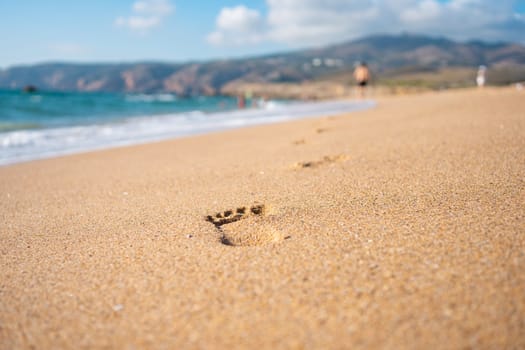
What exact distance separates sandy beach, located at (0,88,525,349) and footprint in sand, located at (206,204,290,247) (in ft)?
0.04

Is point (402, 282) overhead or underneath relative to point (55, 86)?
underneath

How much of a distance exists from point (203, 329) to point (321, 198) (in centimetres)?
128

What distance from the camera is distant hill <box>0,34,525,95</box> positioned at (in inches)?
3969

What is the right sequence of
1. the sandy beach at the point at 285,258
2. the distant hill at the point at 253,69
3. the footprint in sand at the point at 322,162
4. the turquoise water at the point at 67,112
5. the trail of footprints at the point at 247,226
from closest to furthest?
the sandy beach at the point at 285,258 → the trail of footprints at the point at 247,226 → the footprint in sand at the point at 322,162 → the turquoise water at the point at 67,112 → the distant hill at the point at 253,69

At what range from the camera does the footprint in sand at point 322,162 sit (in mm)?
3147

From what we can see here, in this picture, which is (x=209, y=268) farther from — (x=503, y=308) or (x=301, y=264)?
(x=503, y=308)

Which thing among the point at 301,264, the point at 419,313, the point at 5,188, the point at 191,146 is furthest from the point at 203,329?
the point at 191,146

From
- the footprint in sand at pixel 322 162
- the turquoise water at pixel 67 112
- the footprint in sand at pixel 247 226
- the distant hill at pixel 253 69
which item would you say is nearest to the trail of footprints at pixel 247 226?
the footprint in sand at pixel 247 226

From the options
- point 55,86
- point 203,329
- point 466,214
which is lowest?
point 203,329

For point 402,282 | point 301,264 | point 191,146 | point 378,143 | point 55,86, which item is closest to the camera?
point 402,282

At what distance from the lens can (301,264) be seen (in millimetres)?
1462

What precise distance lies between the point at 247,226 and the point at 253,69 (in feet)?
382

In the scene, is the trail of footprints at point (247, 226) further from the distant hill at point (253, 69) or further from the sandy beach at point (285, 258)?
the distant hill at point (253, 69)

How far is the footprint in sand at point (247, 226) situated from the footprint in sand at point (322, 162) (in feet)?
3.31
